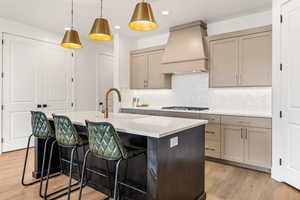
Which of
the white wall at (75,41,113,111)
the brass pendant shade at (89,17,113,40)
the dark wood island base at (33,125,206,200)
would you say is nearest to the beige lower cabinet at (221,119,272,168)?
the dark wood island base at (33,125,206,200)

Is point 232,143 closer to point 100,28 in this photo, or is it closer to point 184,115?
point 184,115

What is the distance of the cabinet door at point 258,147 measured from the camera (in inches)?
117

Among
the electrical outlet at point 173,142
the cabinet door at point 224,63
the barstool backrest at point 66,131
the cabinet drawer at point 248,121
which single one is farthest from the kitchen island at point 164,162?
the cabinet door at point 224,63

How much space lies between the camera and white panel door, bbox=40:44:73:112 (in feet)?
15.3

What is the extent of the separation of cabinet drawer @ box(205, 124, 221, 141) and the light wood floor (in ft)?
1.71

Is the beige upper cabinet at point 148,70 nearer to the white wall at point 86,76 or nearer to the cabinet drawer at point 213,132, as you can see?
the white wall at point 86,76

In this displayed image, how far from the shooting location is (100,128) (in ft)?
5.55

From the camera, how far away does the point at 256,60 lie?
10.8 ft

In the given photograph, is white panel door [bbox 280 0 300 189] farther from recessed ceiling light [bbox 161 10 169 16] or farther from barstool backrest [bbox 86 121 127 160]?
barstool backrest [bbox 86 121 127 160]

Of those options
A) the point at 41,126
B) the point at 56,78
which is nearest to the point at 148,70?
the point at 56,78

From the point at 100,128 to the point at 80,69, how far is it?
4163mm

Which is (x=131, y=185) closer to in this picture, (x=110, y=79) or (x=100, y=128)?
(x=100, y=128)

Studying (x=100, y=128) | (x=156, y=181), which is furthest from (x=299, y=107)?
(x=100, y=128)

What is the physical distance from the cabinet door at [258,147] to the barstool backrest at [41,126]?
9.95ft
